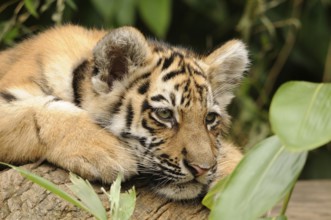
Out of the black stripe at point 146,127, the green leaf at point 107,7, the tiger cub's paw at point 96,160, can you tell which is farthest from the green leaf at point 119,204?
the green leaf at point 107,7

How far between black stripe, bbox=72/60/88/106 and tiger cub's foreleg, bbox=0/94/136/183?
164mm

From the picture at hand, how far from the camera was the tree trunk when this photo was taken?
356 centimetres

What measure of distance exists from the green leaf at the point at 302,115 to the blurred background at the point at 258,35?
3899mm

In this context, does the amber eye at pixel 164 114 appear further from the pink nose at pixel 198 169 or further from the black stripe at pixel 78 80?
the black stripe at pixel 78 80

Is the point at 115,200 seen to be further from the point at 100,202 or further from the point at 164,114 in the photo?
the point at 164,114

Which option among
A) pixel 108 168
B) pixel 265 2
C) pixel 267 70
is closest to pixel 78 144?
pixel 108 168

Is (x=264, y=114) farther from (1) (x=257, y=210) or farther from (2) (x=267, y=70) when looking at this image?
(1) (x=257, y=210)

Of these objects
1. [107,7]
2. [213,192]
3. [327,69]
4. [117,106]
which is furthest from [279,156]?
[327,69]

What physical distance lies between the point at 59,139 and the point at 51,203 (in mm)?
467

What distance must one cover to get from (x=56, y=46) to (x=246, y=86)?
2906 mm

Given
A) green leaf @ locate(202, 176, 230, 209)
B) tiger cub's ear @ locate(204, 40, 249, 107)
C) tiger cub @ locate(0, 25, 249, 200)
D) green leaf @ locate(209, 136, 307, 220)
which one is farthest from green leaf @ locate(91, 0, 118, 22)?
green leaf @ locate(209, 136, 307, 220)

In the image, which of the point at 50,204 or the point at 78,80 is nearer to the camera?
the point at 50,204

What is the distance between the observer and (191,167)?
387 cm

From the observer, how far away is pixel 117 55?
4305mm
